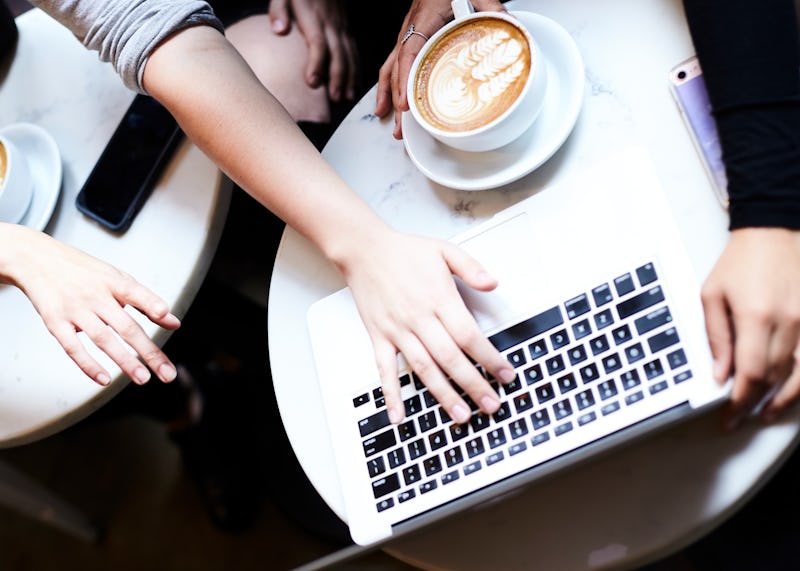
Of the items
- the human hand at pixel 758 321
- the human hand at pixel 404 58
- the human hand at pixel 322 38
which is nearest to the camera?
the human hand at pixel 758 321

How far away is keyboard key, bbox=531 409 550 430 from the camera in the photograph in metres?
0.65

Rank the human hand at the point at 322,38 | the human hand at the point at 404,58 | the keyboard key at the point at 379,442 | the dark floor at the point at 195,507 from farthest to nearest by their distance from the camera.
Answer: the dark floor at the point at 195,507
the human hand at the point at 322,38
the human hand at the point at 404,58
the keyboard key at the point at 379,442

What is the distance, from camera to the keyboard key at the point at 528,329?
2.17 ft

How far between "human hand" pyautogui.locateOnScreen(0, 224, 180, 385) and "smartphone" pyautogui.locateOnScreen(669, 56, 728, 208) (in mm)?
616

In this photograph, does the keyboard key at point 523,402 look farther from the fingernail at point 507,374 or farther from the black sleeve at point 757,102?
the black sleeve at point 757,102

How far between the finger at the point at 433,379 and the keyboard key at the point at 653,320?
19cm

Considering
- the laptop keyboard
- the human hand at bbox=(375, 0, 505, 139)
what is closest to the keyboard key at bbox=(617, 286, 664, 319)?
the laptop keyboard

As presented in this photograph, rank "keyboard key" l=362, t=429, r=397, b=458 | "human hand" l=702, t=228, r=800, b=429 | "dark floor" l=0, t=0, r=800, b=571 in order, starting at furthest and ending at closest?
"dark floor" l=0, t=0, r=800, b=571, "keyboard key" l=362, t=429, r=397, b=458, "human hand" l=702, t=228, r=800, b=429

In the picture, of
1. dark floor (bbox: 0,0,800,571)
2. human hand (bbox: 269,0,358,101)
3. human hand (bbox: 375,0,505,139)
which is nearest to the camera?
human hand (bbox: 375,0,505,139)

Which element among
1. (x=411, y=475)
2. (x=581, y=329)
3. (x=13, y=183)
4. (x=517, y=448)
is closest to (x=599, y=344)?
(x=581, y=329)

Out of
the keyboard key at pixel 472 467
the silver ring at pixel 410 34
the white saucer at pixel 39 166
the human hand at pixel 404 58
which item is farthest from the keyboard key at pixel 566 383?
the white saucer at pixel 39 166

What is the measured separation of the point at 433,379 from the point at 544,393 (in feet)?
0.38

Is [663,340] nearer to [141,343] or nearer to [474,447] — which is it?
[474,447]

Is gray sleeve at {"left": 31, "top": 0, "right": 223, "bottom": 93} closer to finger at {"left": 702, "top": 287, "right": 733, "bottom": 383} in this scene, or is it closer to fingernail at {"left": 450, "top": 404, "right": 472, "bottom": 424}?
fingernail at {"left": 450, "top": 404, "right": 472, "bottom": 424}
